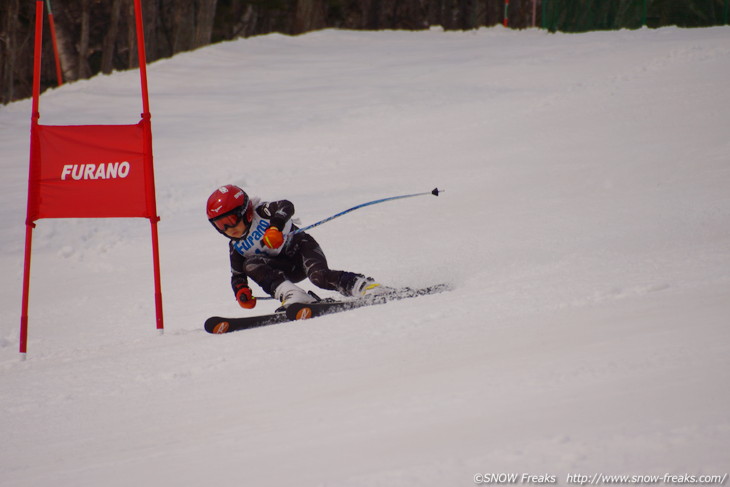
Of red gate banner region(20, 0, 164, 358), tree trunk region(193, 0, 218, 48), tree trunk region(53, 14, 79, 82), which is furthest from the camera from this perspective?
tree trunk region(53, 14, 79, 82)

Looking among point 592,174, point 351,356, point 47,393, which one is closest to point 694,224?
point 592,174

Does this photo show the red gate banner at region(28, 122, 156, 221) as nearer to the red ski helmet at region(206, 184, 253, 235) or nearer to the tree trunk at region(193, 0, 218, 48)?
A: the red ski helmet at region(206, 184, 253, 235)

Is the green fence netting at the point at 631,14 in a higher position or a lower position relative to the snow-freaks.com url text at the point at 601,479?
higher

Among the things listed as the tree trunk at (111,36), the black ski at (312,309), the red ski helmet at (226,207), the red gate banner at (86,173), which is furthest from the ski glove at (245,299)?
the tree trunk at (111,36)

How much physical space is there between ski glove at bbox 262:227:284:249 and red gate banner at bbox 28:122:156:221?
4.11 ft

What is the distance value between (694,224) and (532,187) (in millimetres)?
2662

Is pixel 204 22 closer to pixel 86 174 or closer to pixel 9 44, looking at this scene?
pixel 9 44

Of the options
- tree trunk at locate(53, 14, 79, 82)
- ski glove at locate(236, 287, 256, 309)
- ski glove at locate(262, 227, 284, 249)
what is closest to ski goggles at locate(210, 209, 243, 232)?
ski glove at locate(262, 227, 284, 249)

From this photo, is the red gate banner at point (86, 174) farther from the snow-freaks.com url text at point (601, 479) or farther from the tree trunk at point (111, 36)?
the tree trunk at point (111, 36)

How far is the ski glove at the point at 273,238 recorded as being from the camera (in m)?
5.74

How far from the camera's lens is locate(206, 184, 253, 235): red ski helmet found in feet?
19.2

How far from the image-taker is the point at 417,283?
652 cm

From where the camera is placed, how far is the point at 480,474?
8.50 feet

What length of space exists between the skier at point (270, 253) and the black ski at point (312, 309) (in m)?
0.13
